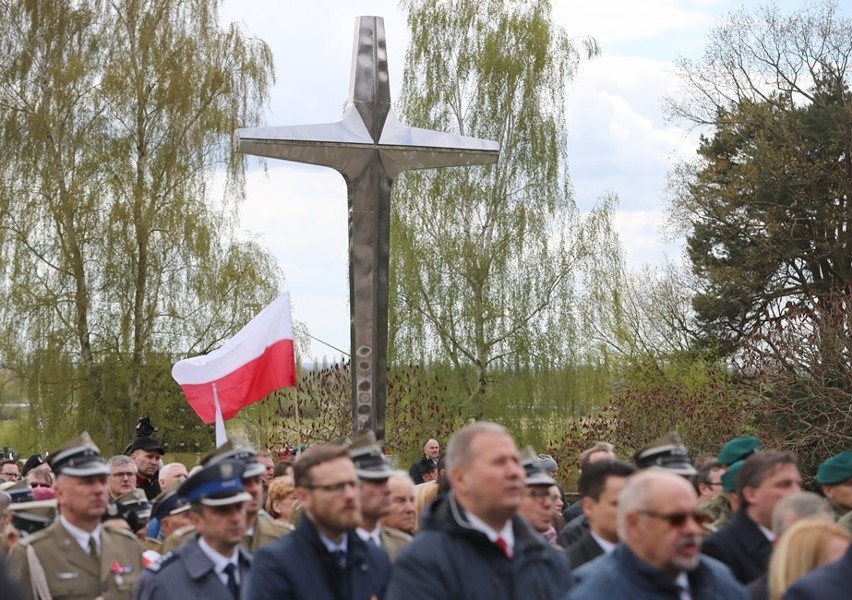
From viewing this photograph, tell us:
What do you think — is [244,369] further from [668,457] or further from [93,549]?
[668,457]

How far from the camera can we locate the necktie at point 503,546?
562cm

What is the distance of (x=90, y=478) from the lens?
8.27 m

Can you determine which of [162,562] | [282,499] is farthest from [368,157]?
[162,562]

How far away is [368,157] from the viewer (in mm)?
17891

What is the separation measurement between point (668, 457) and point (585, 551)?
4.04 ft

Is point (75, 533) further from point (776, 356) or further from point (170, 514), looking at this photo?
point (776, 356)

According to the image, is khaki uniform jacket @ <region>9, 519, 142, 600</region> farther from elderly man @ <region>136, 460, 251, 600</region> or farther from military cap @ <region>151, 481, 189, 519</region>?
elderly man @ <region>136, 460, 251, 600</region>

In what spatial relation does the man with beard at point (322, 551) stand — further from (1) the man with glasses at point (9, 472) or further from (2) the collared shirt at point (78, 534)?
(1) the man with glasses at point (9, 472)

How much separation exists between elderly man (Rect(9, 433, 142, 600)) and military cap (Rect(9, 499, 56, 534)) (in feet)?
4.85

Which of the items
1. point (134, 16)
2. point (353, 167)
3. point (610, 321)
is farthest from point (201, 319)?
point (353, 167)

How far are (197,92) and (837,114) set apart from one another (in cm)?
1518

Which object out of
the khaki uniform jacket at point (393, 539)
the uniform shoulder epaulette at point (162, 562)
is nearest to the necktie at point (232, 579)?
the uniform shoulder epaulette at point (162, 562)

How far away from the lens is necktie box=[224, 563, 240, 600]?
7.25 meters

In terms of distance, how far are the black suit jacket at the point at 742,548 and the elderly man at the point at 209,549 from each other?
2.36m
